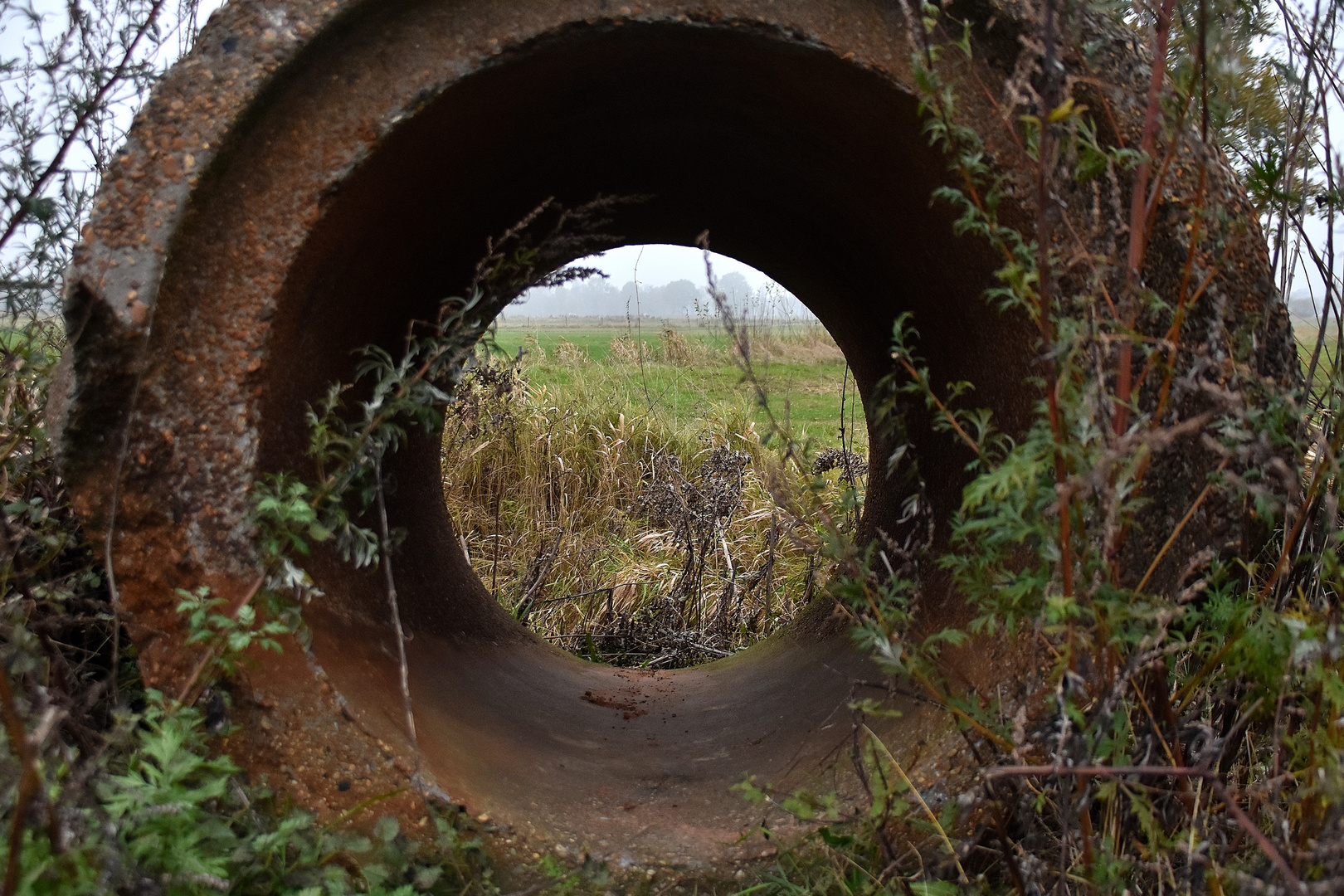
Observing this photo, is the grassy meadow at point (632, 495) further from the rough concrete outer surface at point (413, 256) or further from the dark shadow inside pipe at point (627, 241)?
the rough concrete outer surface at point (413, 256)

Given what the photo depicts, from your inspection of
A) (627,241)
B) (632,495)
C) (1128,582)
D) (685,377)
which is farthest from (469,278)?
(685,377)

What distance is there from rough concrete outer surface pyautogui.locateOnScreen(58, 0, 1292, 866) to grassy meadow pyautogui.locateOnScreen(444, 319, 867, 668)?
3.20 feet

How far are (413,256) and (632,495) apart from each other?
353 centimetres

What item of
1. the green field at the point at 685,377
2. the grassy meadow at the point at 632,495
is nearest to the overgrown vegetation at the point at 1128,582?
the grassy meadow at the point at 632,495

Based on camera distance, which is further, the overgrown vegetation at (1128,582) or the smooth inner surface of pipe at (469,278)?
the smooth inner surface of pipe at (469,278)

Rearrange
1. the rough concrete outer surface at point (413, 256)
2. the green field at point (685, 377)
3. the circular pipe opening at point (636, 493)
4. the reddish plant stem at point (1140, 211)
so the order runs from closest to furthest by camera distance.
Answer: the reddish plant stem at point (1140, 211)
the rough concrete outer surface at point (413, 256)
the circular pipe opening at point (636, 493)
the green field at point (685, 377)

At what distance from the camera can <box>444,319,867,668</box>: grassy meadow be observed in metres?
4.03

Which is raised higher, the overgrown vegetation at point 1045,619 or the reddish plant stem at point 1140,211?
the reddish plant stem at point 1140,211

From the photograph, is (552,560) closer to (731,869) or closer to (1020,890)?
(731,869)

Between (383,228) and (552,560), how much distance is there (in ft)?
9.01

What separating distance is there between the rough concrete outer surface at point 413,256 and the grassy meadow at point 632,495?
976mm

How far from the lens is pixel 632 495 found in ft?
18.1

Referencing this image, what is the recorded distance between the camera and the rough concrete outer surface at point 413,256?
4.76ft

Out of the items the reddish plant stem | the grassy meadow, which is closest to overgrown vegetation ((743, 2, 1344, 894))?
the reddish plant stem
